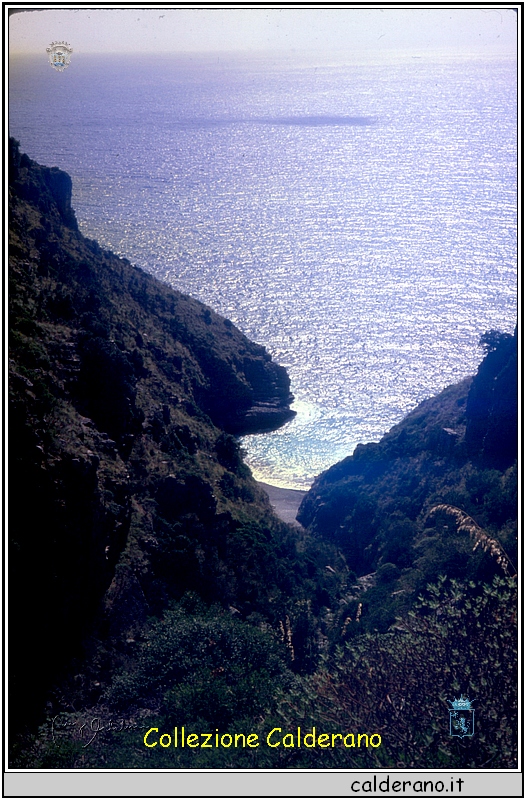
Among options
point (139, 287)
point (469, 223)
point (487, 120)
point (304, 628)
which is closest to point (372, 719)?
point (304, 628)

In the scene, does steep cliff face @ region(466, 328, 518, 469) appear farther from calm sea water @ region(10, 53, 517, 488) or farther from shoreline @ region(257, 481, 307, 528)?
calm sea water @ region(10, 53, 517, 488)

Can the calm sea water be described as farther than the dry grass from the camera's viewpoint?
Yes

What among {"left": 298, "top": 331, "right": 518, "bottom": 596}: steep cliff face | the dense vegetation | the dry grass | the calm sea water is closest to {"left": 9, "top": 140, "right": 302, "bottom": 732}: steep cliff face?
the dense vegetation
